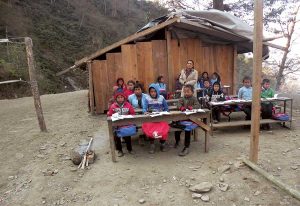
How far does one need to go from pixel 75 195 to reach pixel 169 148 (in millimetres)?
2356

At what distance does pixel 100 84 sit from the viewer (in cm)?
988

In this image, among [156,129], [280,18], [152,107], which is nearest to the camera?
[156,129]

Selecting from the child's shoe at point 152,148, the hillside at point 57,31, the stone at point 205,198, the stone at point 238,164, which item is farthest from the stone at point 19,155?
the hillside at point 57,31

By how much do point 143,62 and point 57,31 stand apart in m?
22.2

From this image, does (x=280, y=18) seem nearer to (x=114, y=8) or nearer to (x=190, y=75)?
(x=190, y=75)

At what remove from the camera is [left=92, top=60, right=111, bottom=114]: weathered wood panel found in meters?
9.77

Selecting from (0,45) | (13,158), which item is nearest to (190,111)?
(13,158)

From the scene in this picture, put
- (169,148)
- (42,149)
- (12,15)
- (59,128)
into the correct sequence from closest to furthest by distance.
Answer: (169,148), (42,149), (59,128), (12,15)

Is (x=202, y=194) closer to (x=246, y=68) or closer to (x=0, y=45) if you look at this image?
(x=0, y=45)

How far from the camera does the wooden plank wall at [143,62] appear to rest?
959cm

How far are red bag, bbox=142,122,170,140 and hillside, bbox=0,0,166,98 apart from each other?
14332 mm

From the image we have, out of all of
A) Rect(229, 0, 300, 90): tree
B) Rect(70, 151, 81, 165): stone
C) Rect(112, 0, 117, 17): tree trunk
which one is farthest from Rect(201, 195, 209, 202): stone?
Rect(112, 0, 117, 17): tree trunk

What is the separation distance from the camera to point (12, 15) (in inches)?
998

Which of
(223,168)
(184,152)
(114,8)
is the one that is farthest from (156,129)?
(114,8)
